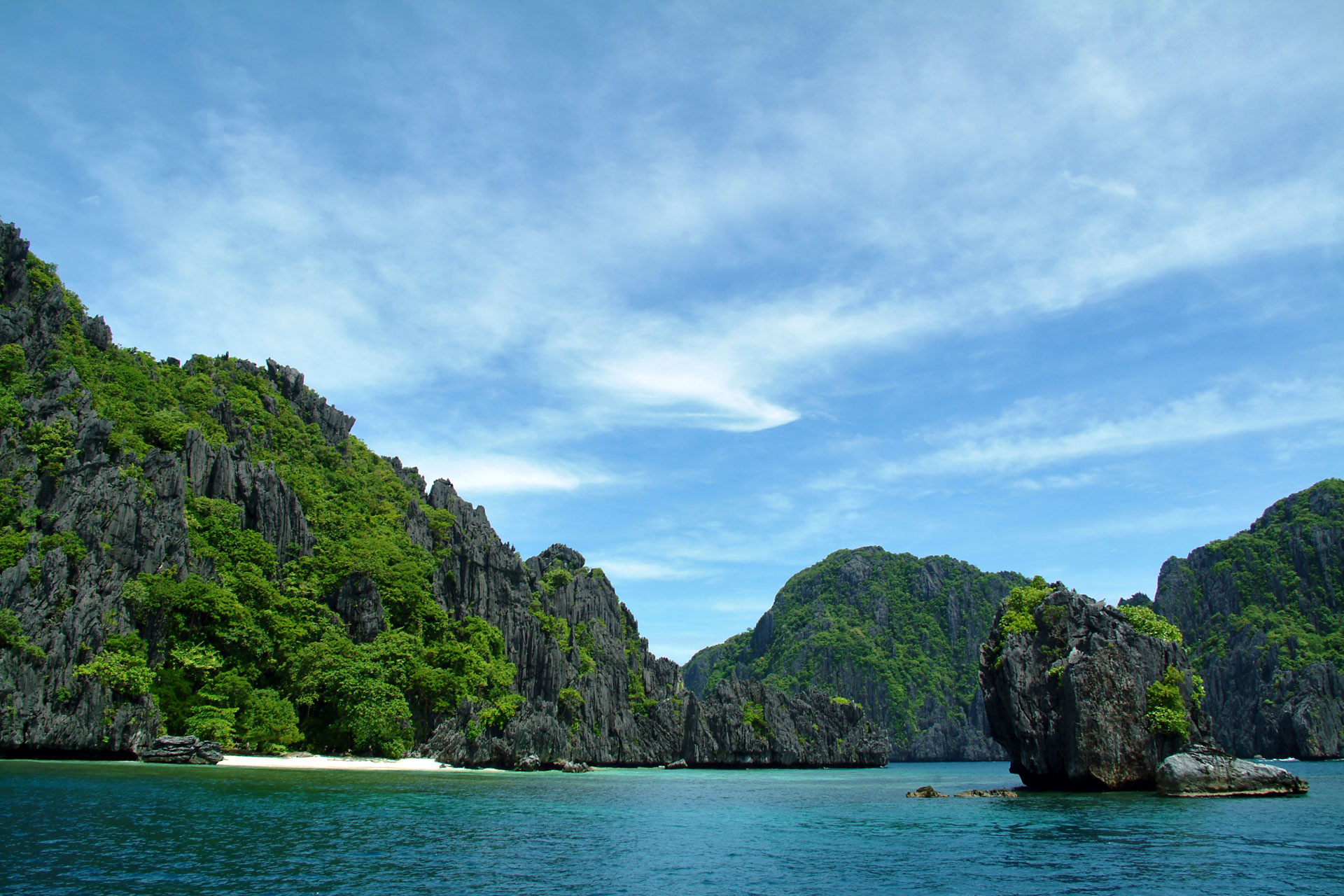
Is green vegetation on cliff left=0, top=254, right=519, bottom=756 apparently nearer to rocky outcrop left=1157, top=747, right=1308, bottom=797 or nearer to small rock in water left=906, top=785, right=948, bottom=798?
small rock in water left=906, top=785, right=948, bottom=798

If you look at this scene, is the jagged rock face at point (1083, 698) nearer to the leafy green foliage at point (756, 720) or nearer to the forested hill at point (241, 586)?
the forested hill at point (241, 586)

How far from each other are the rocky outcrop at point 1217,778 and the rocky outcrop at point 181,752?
233 feet

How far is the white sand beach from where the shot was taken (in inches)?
2640

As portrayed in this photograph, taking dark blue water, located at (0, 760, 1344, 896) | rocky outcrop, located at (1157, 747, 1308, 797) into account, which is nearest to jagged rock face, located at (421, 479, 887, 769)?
dark blue water, located at (0, 760, 1344, 896)

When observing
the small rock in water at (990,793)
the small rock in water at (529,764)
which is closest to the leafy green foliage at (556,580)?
the small rock in water at (529,764)

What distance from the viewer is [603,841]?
34.2 m

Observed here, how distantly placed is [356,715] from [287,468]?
43.8 metres

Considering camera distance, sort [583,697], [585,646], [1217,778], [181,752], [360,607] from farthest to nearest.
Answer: [585,646] < [583,697] < [360,607] < [181,752] < [1217,778]

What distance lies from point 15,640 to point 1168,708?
283ft

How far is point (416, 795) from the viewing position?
162 feet

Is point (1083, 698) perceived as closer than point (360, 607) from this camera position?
Yes

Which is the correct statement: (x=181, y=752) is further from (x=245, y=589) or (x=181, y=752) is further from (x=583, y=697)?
(x=583, y=697)

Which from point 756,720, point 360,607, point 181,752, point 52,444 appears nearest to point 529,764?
point 360,607

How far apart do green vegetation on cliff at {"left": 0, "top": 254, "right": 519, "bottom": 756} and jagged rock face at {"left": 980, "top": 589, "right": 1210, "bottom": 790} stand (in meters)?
60.8
